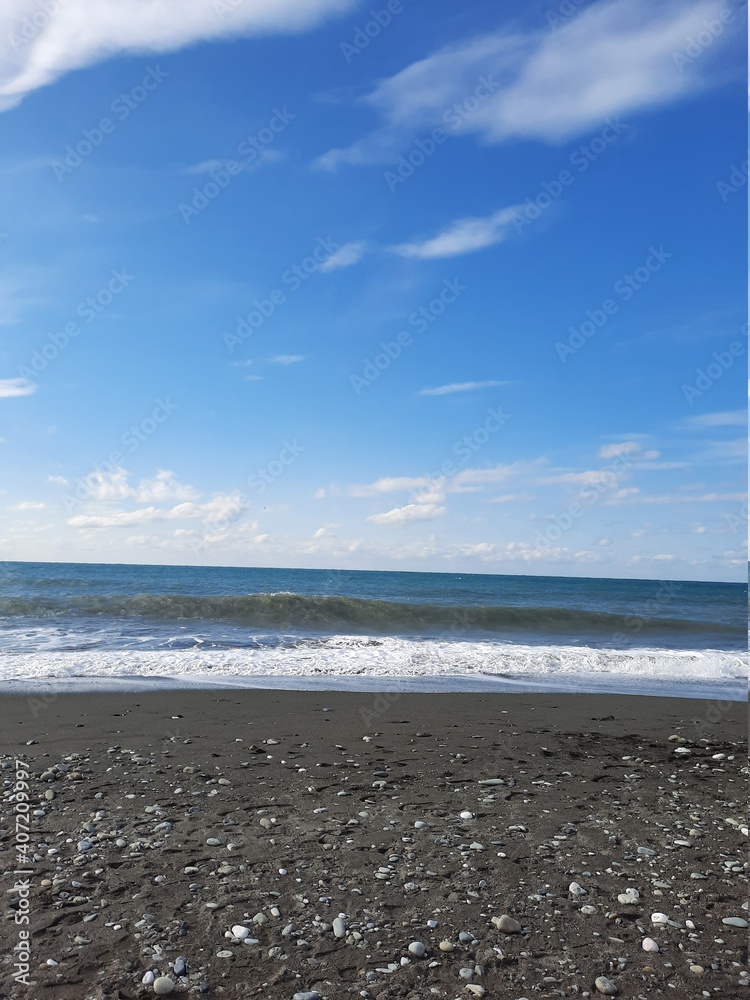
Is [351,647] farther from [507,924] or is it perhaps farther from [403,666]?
[507,924]

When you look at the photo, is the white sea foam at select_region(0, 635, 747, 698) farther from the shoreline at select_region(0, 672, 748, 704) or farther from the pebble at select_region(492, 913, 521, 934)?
the pebble at select_region(492, 913, 521, 934)

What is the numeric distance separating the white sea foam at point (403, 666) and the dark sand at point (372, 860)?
15.7 ft

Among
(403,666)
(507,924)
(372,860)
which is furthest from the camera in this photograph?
(403,666)

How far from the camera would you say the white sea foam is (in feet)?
46.0

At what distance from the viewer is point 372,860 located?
5062 mm

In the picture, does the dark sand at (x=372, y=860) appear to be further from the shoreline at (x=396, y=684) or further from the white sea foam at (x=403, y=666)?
the white sea foam at (x=403, y=666)

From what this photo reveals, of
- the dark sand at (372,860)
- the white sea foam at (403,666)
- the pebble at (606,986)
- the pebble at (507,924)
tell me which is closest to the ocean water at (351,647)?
the white sea foam at (403,666)

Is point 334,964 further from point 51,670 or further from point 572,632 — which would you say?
A: point 572,632

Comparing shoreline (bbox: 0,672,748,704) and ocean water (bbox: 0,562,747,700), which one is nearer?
shoreline (bbox: 0,672,748,704)

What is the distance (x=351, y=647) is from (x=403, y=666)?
3.85 meters

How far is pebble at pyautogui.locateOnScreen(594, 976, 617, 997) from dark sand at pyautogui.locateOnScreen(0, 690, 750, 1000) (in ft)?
0.23

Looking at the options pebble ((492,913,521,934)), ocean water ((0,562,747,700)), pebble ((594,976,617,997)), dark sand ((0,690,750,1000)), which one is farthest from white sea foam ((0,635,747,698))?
pebble ((594,976,617,997))

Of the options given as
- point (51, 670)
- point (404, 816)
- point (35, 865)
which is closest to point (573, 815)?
point (404, 816)

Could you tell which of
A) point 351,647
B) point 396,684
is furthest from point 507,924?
point 351,647
